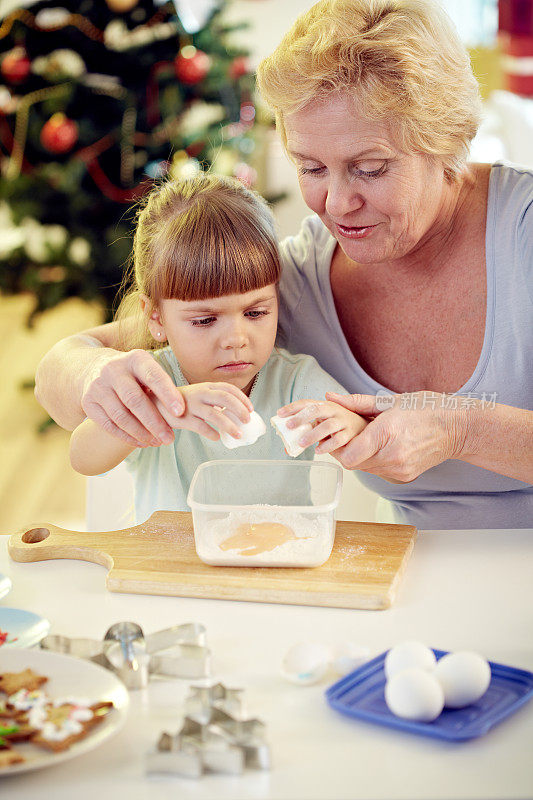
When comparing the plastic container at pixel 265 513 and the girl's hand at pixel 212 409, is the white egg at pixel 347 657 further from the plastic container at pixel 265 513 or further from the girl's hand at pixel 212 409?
the girl's hand at pixel 212 409

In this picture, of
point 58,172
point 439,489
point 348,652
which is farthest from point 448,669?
point 58,172

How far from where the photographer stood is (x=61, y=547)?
129cm

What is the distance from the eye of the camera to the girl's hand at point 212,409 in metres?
1.26

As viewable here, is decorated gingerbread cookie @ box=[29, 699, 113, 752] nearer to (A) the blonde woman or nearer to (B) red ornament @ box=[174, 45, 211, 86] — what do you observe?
(A) the blonde woman

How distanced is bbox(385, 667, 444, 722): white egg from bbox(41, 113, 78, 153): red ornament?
3.29 metres

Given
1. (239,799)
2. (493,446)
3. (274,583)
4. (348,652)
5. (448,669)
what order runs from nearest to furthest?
(239,799) < (448,669) < (348,652) < (274,583) < (493,446)

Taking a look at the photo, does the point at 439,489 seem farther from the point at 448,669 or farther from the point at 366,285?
the point at 448,669

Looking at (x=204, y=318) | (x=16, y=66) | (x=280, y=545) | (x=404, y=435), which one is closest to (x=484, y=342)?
(x=404, y=435)

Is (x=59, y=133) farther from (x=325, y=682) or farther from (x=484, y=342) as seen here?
(x=325, y=682)

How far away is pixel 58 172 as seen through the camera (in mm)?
3793

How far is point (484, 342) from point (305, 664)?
0.86 m

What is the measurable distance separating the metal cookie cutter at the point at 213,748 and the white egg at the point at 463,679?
0.59 ft

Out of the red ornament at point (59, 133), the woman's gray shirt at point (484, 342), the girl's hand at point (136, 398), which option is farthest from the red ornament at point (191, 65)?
the girl's hand at point (136, 398)

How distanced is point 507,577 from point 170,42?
312cm
